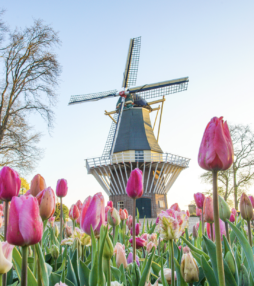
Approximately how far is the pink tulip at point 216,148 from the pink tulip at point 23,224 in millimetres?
544

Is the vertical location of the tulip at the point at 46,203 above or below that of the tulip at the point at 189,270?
above

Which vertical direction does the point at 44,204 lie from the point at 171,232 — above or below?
above

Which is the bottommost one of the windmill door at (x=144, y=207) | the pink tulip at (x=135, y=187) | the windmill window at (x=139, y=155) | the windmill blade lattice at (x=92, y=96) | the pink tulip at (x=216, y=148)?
the windmill door at (x=144, y=207)

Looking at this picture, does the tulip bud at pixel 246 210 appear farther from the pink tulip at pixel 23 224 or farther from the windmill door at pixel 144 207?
the windmill door at pixel 144 207

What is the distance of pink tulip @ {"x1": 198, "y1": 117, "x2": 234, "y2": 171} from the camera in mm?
815

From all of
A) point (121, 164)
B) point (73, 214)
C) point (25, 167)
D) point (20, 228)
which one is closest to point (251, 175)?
point (121, 164)

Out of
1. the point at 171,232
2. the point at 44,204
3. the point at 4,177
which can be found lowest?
the point at 171,232

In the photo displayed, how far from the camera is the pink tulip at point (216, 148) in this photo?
2.68 ft

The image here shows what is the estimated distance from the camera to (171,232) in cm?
136

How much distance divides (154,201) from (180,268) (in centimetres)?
1753

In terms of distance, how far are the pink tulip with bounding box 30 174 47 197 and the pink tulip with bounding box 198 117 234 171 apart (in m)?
0.88

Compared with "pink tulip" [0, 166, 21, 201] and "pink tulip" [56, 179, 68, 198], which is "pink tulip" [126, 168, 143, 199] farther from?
"pink tulip" [56, 179, 68, 198]

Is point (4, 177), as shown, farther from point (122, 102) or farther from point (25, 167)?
point (122, 102)

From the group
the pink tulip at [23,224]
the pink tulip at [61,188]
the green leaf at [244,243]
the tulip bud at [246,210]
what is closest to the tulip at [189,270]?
the green leaf at [244,243]
